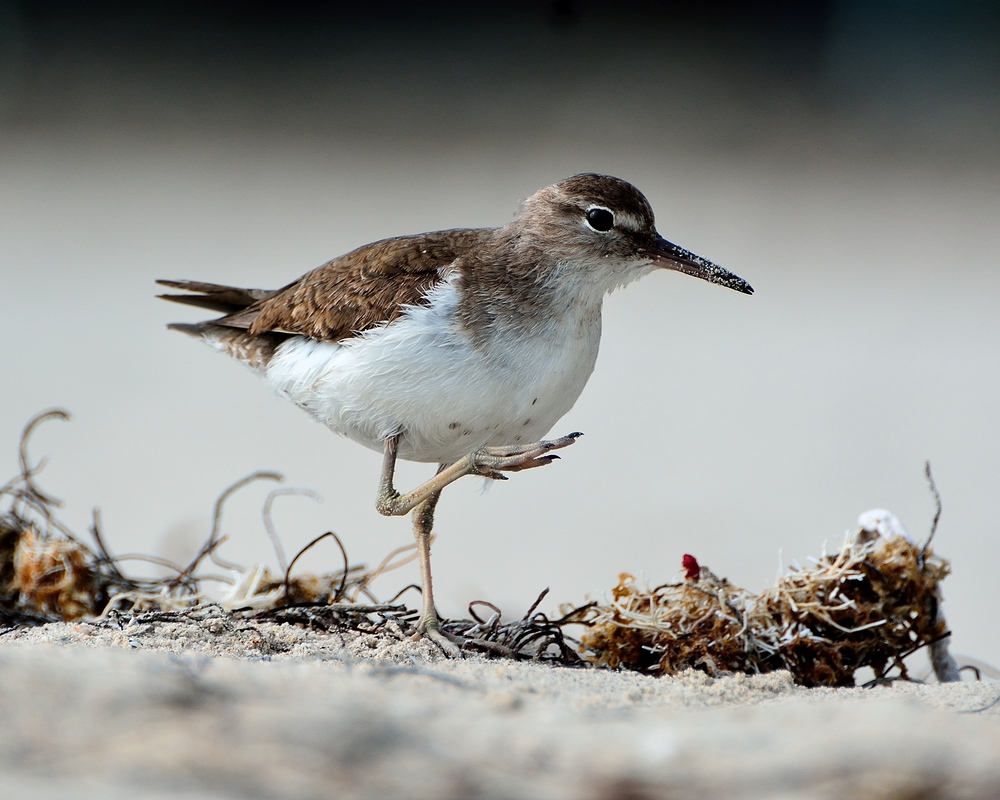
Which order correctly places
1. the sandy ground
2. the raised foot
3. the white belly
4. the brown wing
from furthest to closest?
the brown wing
the white belly
the raised foot
the sandy ground

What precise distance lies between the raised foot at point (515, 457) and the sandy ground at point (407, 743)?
44.5 inches

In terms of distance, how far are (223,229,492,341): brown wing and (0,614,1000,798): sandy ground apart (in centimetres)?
191

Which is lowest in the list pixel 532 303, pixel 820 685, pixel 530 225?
pixel 820 685

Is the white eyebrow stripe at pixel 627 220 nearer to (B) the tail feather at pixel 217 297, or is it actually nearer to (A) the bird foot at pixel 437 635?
(A) the bird foot at pixel 437 635

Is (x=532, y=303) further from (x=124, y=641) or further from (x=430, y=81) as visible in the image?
(x=430, y=81)

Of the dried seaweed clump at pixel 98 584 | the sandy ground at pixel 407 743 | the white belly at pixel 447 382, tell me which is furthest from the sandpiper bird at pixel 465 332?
the sandy ground at pixel 407 743

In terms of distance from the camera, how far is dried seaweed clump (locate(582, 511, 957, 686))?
10.5 feet

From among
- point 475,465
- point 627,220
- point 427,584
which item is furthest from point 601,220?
point 427,584

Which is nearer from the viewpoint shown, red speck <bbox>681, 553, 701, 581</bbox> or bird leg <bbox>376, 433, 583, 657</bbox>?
bird leg <bbox>376, 433, 583, 657</bbox>

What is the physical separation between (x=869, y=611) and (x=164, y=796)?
2520 millimetres

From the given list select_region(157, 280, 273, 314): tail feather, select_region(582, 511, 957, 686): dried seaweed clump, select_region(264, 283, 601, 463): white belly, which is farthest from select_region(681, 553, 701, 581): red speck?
select_region(157, 280, 273, 314): tail feather

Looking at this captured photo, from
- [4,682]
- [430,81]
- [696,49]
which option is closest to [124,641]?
[4,682]

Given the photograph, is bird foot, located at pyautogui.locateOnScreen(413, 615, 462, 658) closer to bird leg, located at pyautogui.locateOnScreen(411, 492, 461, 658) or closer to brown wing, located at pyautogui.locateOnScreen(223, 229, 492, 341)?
bird leg, located at pyautogui.locateOnScreen(411, 492, 461, 658)

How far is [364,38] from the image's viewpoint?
34.9ft
